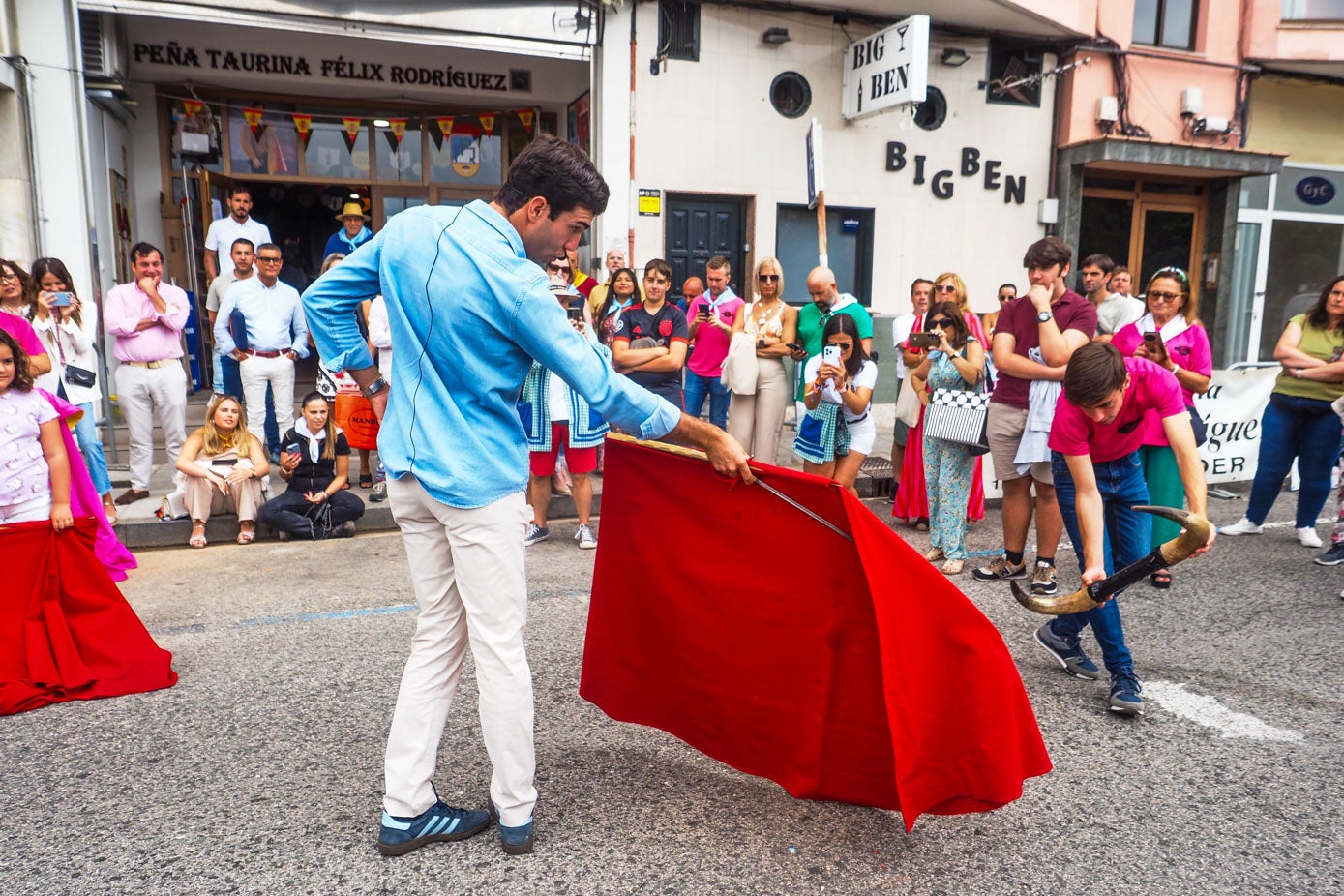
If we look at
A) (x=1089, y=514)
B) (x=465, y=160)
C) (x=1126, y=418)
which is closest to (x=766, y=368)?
(x=1126, y=418)

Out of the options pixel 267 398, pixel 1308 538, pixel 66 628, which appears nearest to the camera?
pixel 66 628

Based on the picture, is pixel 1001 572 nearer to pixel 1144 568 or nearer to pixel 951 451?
pixel 951 451

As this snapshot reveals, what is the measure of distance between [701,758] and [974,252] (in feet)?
36.7

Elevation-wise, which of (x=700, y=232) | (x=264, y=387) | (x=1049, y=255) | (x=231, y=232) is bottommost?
(x=264, y=387)

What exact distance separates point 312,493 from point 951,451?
4.52m

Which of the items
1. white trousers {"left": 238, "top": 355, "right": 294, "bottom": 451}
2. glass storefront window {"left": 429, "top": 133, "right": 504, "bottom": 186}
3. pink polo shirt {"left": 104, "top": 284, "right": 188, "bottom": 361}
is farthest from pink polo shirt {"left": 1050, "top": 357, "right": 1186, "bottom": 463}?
glass storefront window {"left": 429, "top": 133, "right": 504, "bottom": 186}

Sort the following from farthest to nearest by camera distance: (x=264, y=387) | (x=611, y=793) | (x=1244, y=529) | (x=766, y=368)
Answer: (x=264, y=387) → (x=766, y=368) → (x=1244, y=529) → (x=611, y=793)

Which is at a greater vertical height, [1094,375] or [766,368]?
[1094,375]

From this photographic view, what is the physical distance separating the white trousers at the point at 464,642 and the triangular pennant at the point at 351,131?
35.7ft

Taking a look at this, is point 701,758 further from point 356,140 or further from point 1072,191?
point 1072,191

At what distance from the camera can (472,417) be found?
2783 millimetres

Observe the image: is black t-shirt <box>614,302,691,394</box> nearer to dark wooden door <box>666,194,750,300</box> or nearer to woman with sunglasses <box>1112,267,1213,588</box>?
woman with sunglasses <box>1112,267,1213,588</box>

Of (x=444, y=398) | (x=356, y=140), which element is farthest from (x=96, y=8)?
(x=444, y=398)

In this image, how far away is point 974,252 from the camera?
13258 millimetres
